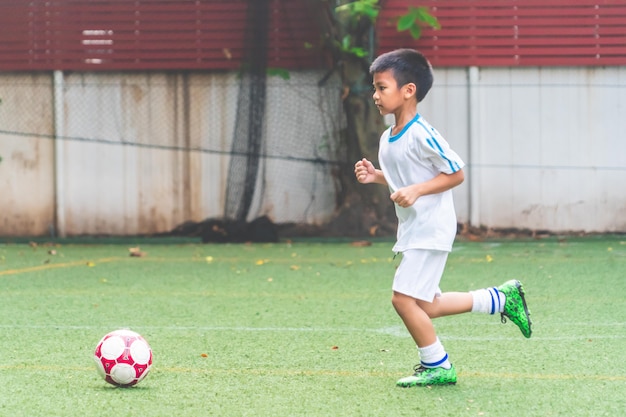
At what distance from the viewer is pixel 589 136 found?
45.4 ft

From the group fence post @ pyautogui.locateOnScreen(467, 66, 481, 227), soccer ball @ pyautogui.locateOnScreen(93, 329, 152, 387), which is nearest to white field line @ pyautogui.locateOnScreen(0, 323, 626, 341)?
soccer ball @ pyautogui.locateOnScreen(93, 329, 152, 387)

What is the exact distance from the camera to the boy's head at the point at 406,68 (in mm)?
4988

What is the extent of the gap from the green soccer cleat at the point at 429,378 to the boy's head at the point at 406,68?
119 cm

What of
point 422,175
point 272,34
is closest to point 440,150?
point 422,175

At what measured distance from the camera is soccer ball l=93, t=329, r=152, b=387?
477cm

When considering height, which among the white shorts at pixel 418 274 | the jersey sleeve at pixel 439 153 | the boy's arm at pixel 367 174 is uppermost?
the jersey sleeve at pixel 439 153

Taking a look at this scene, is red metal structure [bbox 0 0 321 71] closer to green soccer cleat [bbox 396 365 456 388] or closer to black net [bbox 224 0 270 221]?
black net [bbox 224 0 270 221]

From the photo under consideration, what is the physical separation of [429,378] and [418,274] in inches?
17.3

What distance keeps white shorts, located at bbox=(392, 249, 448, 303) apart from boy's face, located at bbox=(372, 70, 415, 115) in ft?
2.07

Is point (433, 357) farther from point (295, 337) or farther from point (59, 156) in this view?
point (59, 156)

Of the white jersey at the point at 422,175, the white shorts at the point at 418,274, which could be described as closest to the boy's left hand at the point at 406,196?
the white jersey at the point at 422,175

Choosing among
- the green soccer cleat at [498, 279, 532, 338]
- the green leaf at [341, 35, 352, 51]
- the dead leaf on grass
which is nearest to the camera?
the green soccer cleat at [498, 279, 532, 338]

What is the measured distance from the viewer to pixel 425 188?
15.9ft

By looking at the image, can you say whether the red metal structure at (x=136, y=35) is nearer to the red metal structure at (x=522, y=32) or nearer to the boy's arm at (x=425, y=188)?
the red metal structure at (x=522, y=32)
